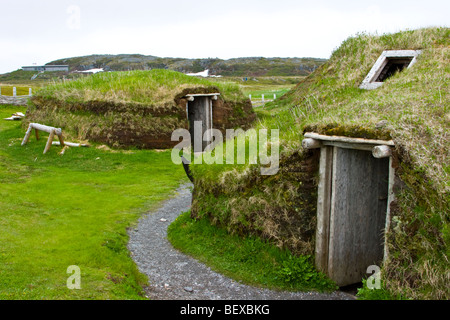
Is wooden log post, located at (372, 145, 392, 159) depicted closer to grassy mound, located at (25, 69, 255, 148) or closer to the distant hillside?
grassy mound, located at (25, 69, 255, 148)

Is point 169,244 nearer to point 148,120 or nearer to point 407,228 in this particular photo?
point 407,228

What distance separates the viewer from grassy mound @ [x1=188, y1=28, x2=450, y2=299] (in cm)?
659

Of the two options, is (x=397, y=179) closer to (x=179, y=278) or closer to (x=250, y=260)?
(x=250, y=260)

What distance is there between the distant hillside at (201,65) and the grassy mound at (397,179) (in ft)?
273

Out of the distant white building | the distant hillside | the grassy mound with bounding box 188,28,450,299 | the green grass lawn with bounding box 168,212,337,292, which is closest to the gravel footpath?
the green grass lawn with bounding box 168,212,337,292

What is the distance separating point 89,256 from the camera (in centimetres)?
845

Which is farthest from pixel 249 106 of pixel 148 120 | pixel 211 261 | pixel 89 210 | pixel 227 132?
pixel 211 261

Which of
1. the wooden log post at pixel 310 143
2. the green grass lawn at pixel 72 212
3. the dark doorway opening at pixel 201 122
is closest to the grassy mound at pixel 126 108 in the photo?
the dark doorway opening at pixel 201 122

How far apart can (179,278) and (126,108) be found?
1249cm

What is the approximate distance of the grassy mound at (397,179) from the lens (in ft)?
21.6

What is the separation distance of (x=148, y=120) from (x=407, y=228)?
48.0ft

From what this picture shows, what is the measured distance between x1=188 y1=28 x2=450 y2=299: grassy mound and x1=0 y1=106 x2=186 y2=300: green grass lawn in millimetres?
2622

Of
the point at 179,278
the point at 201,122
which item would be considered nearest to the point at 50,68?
the point at 201,122

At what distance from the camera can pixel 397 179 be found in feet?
23.1
